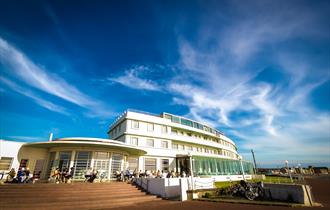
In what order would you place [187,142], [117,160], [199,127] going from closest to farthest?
[117,160], [187,142], [199,127]

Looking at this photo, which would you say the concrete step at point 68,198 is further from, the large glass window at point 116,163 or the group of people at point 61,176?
the large glass window at point 116,163

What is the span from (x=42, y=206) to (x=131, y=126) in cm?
1708

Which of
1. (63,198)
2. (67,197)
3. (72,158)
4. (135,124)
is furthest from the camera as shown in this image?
(135,124)

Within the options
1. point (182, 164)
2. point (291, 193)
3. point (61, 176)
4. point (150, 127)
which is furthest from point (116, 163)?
point (291, 193)

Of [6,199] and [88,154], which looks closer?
[6,199]

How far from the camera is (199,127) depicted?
39531 millimetres

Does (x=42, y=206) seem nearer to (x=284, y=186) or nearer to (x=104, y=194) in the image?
(x=104, y=194)

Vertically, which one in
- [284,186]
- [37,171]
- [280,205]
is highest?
[37,171]

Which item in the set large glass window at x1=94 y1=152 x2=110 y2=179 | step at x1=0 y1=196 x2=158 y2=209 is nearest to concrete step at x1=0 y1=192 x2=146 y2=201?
step at x1=0 y1=196 x2=158 y2=209

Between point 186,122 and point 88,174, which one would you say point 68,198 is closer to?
point 88,174

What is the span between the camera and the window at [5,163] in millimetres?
17078

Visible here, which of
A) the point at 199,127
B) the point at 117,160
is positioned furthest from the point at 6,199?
the point at 199,127

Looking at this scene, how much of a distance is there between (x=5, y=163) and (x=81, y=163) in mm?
6813

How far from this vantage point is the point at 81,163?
18.4 metres
